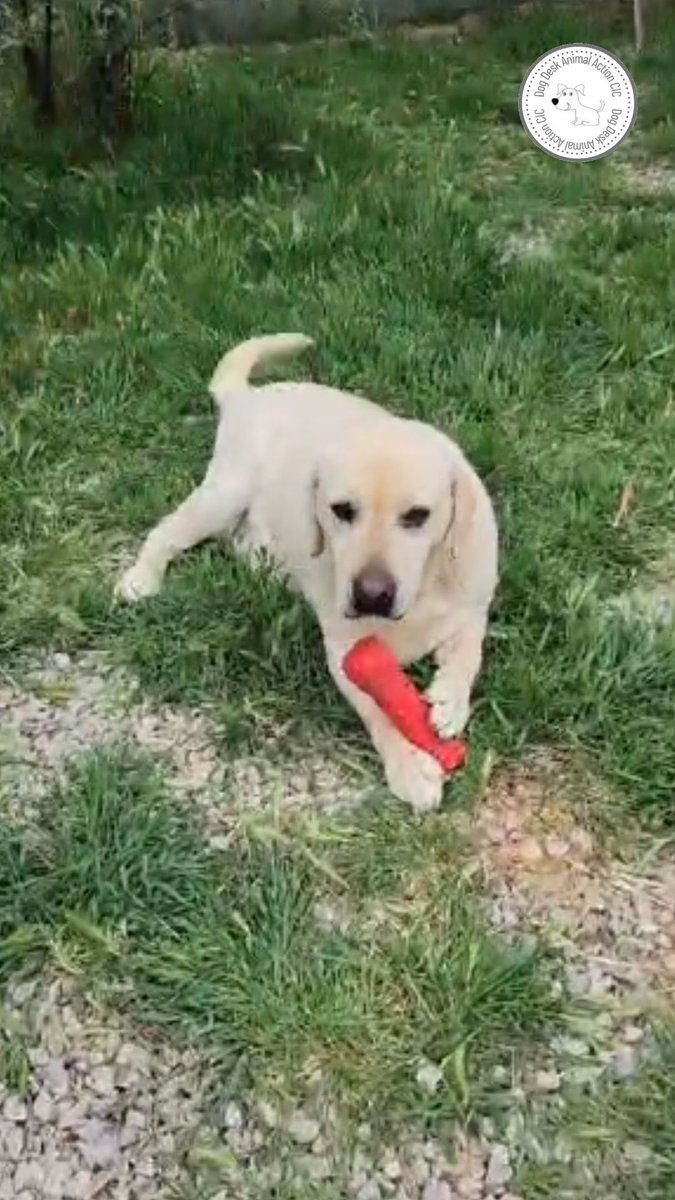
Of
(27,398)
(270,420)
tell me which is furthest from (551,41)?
(270,420)

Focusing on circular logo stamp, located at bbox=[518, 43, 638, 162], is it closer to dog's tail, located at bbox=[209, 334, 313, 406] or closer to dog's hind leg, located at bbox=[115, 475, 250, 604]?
dog's tail, located at bbox=[209, 334, 313, 406]

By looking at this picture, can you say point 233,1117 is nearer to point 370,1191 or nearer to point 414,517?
point 370,1191

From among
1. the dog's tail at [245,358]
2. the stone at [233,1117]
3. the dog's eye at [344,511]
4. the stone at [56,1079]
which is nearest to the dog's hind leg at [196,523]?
the dog's tail at [245,358]

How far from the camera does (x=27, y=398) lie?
12.4ft

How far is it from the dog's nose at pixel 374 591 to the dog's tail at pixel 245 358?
41.7 inches

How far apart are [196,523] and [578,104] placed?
331 centimetres

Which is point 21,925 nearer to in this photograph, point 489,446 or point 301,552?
point 301,552

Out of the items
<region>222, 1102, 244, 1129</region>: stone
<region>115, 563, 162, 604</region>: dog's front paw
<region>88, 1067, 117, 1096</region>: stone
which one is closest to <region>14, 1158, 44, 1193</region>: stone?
<region>88, 1067, 117, 1096</region>: stone

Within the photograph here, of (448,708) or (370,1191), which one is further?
(448,708)

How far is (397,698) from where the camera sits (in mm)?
2541

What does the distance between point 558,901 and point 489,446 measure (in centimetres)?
132

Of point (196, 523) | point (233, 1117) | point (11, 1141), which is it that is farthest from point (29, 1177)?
point (196, 523)

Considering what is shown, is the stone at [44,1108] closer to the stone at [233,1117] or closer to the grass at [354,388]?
the grass at [354,388]

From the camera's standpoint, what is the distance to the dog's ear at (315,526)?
102 inches
